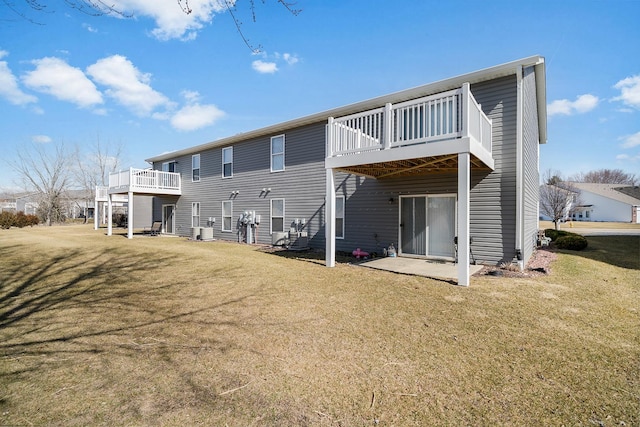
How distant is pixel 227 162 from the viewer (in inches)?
656

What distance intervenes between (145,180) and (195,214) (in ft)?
10.8

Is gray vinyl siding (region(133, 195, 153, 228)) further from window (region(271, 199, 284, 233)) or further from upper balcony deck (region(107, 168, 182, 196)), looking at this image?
window (region(271, 199, 284, 233))

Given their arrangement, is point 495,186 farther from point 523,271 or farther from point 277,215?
point 277,215

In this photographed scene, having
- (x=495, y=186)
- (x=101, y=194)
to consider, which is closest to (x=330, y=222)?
(x=495, y=186)

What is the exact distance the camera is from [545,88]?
11.0 m

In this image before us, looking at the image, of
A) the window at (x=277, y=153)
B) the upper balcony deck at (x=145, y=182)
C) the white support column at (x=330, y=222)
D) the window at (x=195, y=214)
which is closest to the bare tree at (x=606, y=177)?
the window at (x=277, y=153)

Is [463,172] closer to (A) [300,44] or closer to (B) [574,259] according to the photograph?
(A) [300,44]

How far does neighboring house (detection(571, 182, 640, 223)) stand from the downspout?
43711 mm

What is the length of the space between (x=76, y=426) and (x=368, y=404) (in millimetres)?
2264

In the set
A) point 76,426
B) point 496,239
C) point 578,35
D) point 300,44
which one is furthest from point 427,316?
point 578,35

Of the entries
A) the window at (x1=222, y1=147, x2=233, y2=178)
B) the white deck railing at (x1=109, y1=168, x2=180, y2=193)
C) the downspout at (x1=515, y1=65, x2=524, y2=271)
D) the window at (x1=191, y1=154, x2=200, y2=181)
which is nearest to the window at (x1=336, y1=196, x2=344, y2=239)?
the downspout at (x1=515, y1=65, x2=524, y2=271)

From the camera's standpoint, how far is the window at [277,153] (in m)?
14.0

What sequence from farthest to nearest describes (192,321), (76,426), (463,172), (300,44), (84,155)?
(84,155) → (300,44) → (463,172) → (192,321) → (76,426)

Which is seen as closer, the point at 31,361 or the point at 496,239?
the point at 31,361
